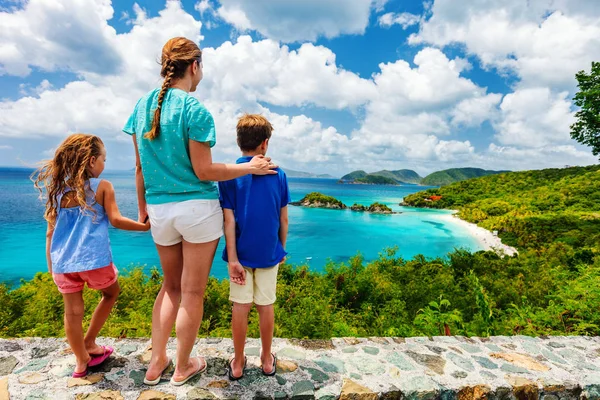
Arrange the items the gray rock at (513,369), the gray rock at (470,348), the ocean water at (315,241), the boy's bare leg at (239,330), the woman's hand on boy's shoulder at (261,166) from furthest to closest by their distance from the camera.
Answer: the ocean water at (315,241) → the gray rock at (470,348) → the gray rock at (513,369) → the boy's bare leg at (239,330) → the woman's hand on boy's shoulder at (261,166)

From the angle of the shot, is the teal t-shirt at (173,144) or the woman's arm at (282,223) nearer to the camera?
the teal t-shirt at (173,144)

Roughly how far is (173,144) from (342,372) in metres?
2.24

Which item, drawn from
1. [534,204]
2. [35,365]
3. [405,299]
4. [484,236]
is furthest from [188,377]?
[534,204]

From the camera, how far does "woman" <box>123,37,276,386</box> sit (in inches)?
74.4

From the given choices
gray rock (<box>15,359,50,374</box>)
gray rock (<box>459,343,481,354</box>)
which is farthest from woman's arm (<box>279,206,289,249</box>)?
gray rock (<box>459,343,481,354</box>)

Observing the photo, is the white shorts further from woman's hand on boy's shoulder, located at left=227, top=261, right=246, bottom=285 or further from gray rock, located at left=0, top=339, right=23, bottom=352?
gray rock, located at left=0, top=339, right=23, bottom=352

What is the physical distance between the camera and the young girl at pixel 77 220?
2.10m

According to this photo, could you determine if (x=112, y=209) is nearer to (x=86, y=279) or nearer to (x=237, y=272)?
(x=86, y=279)

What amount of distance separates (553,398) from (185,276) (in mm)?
3133

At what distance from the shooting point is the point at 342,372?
2568 millimetres

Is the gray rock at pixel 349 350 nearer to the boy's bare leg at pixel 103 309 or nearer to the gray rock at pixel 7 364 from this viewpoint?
the boy's bare leg at pixel 103 309

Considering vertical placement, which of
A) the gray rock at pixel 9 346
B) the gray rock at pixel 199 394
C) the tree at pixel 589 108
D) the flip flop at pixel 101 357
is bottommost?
the gray rock at pixel 9 346

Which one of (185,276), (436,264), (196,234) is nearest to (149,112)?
(196,234)

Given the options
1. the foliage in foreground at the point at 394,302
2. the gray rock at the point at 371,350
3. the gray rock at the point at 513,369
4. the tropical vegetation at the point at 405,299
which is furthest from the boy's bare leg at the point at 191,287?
the gray rock at the point at 513,369
